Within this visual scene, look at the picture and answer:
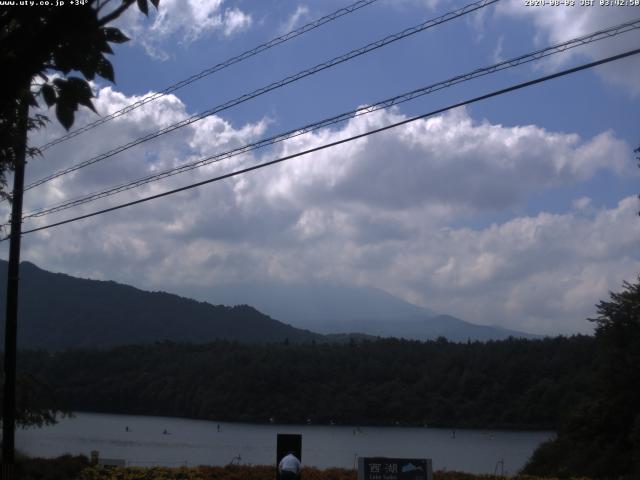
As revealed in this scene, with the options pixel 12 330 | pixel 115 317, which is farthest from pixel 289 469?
pixel 115 317

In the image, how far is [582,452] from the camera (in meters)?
27.1

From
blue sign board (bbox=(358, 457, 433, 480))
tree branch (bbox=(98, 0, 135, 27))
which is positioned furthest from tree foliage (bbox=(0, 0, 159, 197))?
blue sign board (bbox=(358, 457, 433, 480))

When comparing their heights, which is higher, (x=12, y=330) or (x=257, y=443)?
(x=12, y=330)

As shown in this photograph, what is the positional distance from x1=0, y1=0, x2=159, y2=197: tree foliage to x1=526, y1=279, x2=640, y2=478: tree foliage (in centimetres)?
2292

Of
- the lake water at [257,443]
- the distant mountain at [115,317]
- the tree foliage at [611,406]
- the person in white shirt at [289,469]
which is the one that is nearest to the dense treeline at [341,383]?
the lake water at [257,443]

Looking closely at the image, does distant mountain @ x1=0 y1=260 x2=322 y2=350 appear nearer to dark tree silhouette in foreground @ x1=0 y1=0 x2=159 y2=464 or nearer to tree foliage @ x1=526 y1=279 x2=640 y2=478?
tree foliage @ x1=526 y1=279 x2=640 y2=478

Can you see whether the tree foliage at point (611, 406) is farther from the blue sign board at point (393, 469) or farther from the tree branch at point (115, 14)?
the tree branch at point (115, 14)

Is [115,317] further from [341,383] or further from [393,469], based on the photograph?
[393,469]

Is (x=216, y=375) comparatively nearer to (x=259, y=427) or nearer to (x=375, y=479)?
(x=259, y=427)

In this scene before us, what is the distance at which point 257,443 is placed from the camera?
41.3 m

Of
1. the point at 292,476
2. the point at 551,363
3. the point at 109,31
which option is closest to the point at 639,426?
the point at 292,476

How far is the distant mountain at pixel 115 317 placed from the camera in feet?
359

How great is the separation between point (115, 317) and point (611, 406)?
105404 mm

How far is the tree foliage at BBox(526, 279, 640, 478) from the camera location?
25.7 metres
